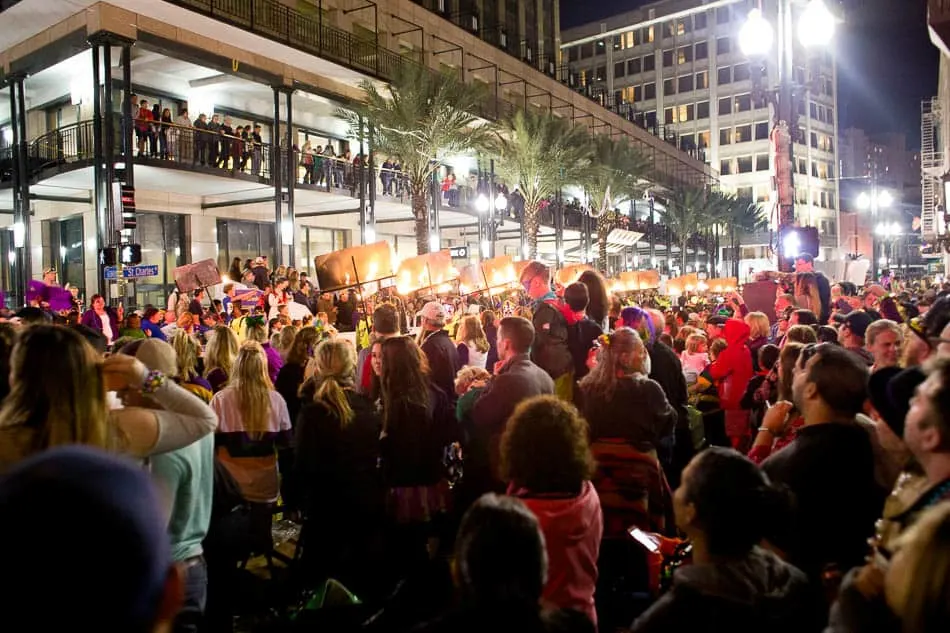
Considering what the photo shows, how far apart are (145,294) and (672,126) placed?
282 feet

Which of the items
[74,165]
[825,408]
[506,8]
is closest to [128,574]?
[825,408]

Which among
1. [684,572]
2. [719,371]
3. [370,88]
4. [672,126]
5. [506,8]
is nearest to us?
[684,572]

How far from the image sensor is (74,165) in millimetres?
20094

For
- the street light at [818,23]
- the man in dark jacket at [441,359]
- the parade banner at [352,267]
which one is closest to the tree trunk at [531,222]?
the street light at [818,23]

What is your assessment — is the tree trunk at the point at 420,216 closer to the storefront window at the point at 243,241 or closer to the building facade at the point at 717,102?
the storefront window at the point at 243,241

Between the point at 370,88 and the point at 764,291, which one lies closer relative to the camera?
the point at 764,291

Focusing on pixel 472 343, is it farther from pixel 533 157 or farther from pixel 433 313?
pixel 533 157

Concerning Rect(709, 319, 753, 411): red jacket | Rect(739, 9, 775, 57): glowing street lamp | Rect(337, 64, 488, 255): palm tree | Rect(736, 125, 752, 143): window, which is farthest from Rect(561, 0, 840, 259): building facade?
Rect(709, 319, 753, 411): red jacket

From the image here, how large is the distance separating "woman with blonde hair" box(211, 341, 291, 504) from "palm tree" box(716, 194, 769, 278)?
204ft

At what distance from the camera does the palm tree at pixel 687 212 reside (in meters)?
59.7

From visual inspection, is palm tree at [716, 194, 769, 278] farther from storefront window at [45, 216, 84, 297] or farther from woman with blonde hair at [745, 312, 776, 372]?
woman with blonde hair at [745, 312, 776, 372]

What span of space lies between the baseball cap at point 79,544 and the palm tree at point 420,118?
958 inches

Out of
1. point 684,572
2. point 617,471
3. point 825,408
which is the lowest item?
point 617,471

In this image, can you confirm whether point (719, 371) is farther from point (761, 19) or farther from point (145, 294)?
point (145, 294)
